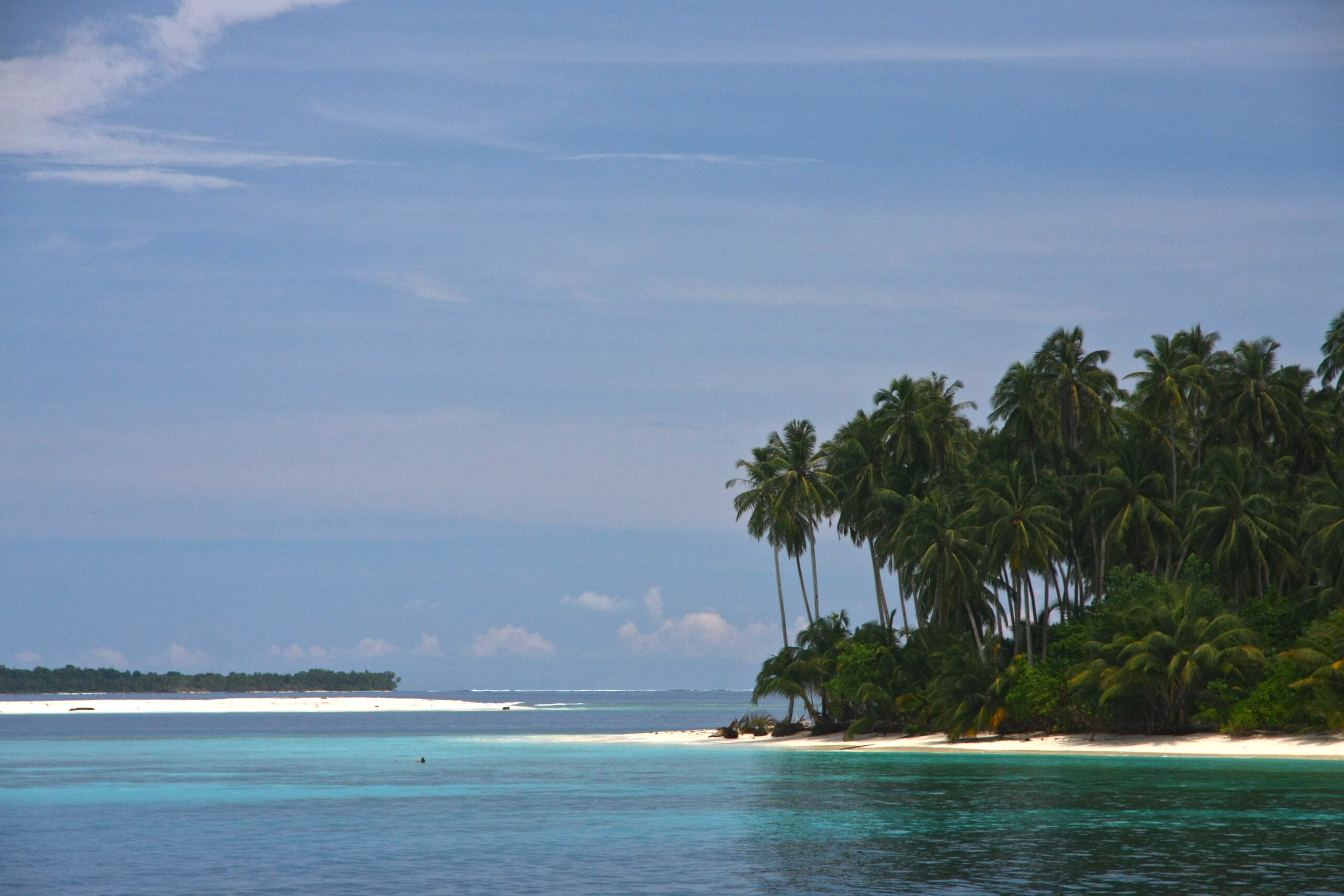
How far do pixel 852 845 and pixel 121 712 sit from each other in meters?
179

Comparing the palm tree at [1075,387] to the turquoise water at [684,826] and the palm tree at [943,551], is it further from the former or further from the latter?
the turquoise water at [684,826]

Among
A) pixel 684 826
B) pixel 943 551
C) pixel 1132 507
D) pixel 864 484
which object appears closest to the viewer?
pixel 684 826

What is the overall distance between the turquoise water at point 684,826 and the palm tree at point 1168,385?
19.8 metres

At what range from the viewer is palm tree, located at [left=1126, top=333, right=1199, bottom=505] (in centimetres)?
6894

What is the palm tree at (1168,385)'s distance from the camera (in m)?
68.9

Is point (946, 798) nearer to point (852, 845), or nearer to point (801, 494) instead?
point (852, 845)

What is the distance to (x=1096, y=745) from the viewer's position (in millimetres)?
65500

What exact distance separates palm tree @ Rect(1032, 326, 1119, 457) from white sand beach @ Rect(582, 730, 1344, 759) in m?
17.0

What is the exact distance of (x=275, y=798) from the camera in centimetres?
4938

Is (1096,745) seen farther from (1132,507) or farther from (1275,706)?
(1132,507)

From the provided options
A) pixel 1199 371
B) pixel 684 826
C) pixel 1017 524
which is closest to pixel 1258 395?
pixel 1199 371

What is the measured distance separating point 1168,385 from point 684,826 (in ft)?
140

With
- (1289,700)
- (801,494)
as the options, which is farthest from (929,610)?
(1289,700)

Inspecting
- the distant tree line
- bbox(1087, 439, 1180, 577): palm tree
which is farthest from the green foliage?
bbox(1087, 439, 1180, 577): palm tree
